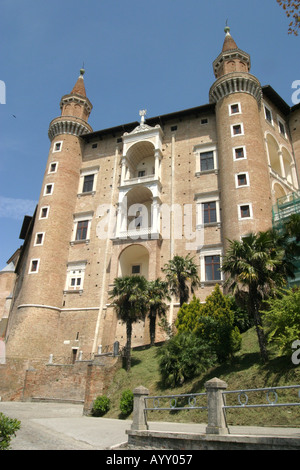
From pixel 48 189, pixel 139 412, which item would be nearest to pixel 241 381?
pixel 139 412

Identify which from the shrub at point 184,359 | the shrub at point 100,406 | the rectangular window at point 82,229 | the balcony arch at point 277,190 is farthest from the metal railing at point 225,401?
the balcony arch at point 277,190

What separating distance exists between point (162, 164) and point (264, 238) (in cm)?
2111

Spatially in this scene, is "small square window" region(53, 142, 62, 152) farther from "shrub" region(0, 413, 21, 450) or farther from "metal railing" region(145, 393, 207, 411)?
"shrub" region(0, 413, 21, 450)

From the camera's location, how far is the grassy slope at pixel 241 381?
466 inches

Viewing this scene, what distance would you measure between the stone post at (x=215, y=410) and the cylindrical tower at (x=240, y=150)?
2070 centimetres

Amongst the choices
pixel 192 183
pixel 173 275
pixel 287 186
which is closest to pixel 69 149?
pixel 192 183

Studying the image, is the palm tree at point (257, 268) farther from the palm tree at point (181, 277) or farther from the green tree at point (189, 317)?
the palm tree at point (181, 277)

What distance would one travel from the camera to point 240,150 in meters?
→ 32.0

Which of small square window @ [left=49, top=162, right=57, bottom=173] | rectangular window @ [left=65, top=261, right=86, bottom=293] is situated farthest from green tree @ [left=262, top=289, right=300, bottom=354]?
small square window @ [left=49, top=162, right=57, bottom=173]

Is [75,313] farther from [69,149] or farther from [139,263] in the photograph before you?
[69,149]

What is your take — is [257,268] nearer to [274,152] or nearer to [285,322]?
[285,322]

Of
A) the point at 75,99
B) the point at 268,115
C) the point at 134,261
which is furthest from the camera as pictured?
the point at 75,99

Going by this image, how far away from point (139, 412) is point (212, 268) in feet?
67.2

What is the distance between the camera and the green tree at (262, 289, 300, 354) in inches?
534
